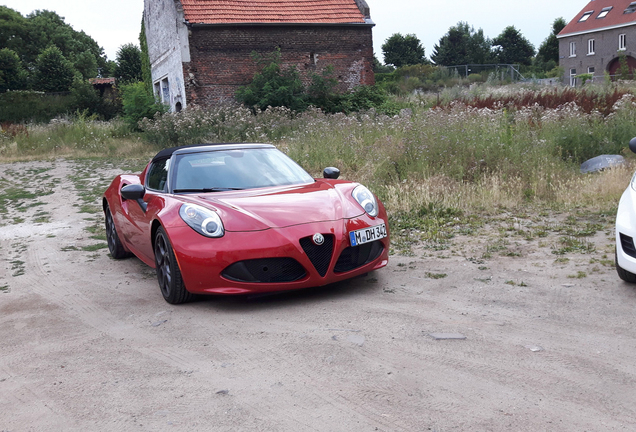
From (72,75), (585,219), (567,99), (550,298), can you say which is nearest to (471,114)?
(567,99)

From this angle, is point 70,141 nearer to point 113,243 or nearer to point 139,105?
point 139,105

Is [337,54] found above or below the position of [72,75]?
below

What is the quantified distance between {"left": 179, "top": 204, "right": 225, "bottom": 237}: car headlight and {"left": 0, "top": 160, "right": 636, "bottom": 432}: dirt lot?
2.05 ft

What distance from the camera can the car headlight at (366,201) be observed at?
17.5 feet

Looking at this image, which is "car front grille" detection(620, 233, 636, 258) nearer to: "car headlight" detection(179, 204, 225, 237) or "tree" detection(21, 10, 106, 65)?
"car headlight" detection(179, 204, 225, 237)

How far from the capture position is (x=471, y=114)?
39.4ft

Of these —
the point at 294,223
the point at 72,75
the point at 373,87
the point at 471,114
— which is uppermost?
the point at 72,75

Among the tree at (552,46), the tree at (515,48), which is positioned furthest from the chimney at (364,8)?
the tree at (515,48)

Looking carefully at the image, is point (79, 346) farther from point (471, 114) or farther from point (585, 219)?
point (471, 114)

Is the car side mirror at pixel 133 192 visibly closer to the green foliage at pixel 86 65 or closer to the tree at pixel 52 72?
the tree at pixel 52 72

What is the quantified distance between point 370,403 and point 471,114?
32.2 ft

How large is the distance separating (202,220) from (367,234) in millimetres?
1339

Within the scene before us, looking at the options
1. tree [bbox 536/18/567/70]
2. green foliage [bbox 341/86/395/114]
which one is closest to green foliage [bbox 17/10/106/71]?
green foliage [bbox 341/86/395/114]

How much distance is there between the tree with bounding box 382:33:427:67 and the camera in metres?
88.5
